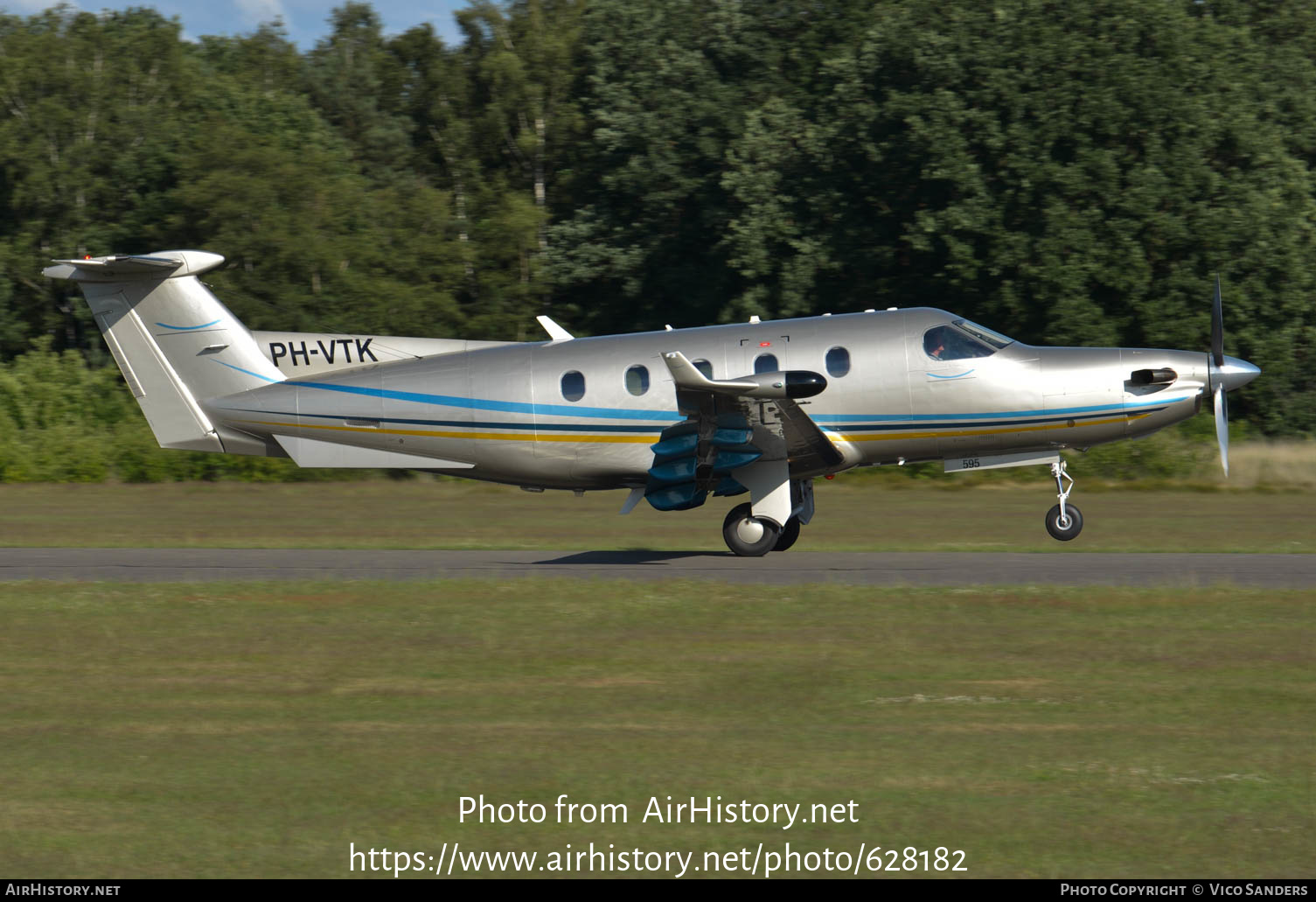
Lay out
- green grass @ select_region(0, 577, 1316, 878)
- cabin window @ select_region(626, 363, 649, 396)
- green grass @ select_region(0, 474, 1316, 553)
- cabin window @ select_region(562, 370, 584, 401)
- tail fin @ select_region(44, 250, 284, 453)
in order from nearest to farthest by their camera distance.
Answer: green grass @ select_region(0, 577, 1316, 878), cabin window @ select_region(626, 363, 649, 396), cabin window @ select_region(562, 370, 584, 401), tail fin @ select_region(44, 250, 284, 453), green grass @ select_region(0, 474, 1316, 553)

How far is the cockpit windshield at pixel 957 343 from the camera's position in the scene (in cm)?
1711

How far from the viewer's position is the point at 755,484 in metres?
17.2

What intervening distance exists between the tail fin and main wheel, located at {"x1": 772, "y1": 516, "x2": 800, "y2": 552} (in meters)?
6.90

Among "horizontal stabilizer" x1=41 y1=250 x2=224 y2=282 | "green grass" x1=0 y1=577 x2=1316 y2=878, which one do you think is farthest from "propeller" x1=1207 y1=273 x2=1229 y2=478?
"horizontal stabilizer" x1=41 y1=250 x2=224 y2=282

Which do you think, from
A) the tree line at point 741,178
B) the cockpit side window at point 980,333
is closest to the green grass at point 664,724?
the cockpit side window at point 980,333

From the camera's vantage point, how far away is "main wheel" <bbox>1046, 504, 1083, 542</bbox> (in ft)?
58.4

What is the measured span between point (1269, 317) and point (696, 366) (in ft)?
72.6

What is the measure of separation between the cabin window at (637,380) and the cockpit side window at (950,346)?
11.1 ft

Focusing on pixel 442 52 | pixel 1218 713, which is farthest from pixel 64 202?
pixel 1218 713

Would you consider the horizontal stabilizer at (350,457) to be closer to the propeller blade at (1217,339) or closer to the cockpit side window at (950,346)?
the cockpit side window at (950,346)

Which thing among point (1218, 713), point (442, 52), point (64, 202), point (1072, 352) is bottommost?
point (1218, 713)

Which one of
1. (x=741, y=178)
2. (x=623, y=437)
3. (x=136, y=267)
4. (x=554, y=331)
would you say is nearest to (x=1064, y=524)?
(x=623, y=437)

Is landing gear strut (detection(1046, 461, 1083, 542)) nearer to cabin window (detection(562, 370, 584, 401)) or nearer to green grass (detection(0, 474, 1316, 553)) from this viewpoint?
green grass (detection(0, 474, 1316, 553))
